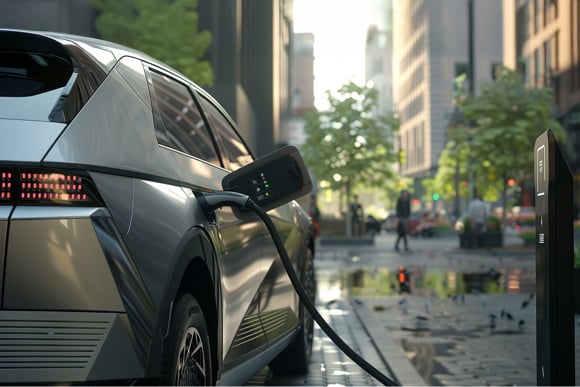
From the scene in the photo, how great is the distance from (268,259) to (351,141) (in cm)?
4316

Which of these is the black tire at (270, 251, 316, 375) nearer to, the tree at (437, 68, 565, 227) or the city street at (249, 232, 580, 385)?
the city street at (249, 232, 580, 385)

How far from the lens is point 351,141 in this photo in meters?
48.2

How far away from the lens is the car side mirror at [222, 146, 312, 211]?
430cm

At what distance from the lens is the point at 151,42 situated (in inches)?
1088

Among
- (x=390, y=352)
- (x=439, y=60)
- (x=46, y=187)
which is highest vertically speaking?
(x=439, y=60)

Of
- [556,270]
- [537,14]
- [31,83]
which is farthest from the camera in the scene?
[537,14]

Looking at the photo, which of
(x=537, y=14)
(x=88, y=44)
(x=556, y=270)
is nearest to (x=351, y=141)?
(x=537, y=14)

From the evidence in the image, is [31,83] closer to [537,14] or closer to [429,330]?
[429,330]

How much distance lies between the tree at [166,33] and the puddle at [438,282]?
8.03 meters

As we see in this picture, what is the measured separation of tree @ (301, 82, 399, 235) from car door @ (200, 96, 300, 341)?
40.5 meters

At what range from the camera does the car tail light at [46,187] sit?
3.11 metres

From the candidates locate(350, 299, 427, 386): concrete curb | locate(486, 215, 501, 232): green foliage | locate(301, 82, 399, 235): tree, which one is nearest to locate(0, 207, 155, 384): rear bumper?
locate(350, 299, 427, 386): concrete curb

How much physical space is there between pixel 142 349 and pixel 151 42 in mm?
25064


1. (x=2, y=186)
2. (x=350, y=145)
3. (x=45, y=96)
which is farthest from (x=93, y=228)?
(x=350, y=145)
